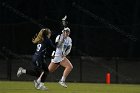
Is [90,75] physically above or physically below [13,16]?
below

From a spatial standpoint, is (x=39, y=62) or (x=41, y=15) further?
(x=41, y=15)

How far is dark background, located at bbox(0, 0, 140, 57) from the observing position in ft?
117

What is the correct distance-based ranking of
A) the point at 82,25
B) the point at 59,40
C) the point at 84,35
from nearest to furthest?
the point at 59,40 → the point at 84,35 → the point at 82,25

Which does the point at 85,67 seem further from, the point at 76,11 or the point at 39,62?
the point at 39,62

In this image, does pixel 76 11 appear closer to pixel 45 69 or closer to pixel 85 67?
pixel 85 67

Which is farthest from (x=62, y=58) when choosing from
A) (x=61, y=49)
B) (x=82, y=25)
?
(x=82, y=25)

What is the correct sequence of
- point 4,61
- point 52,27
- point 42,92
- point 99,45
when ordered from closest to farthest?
point 42,92
point 4,61
point 52,27
point 99,45

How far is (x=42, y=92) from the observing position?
67.9 ft

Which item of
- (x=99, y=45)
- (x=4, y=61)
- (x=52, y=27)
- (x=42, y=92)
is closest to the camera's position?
(x=42, y=92)

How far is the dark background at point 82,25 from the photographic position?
35531mm

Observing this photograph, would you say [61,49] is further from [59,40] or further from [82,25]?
[82,25]

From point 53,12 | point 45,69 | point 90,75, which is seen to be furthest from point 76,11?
point 45,69

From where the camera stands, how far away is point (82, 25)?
124 ft

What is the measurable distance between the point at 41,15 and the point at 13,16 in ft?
5.92
